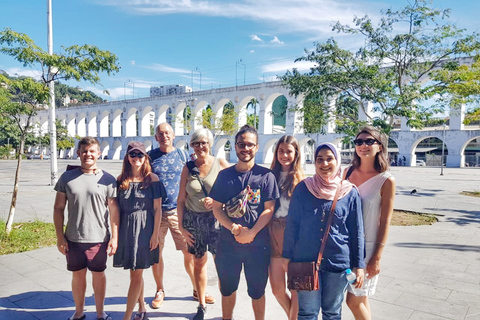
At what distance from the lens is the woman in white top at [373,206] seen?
2.34 metres

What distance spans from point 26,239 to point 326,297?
5075 millimetres

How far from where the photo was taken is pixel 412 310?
10.3ft

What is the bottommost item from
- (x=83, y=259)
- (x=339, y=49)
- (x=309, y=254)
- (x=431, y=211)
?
(x=431, y=211)

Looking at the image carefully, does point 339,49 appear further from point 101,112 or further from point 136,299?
point 101,112

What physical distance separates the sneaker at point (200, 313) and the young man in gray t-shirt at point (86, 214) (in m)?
0.88

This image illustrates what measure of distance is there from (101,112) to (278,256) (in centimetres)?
5326

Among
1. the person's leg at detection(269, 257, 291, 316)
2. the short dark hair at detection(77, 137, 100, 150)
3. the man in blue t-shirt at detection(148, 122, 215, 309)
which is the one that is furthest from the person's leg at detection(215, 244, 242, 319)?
the short dark hair at detection(77, 137, 100, 150)

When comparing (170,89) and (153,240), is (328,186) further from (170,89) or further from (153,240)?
(170,89)

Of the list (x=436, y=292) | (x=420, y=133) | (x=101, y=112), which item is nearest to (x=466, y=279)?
(x=436, y=292)

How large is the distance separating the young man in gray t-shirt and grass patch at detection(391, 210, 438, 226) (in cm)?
624

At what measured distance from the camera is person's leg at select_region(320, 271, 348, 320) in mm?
2158

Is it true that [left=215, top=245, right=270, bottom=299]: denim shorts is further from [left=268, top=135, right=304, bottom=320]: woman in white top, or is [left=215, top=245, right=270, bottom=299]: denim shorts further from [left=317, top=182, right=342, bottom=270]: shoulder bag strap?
[left=317, top=182, right=342, bottom=270]: shoulder bag strap

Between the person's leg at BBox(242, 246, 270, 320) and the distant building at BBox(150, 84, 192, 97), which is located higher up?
the distant building at BBox(150, 84, 192, 97)

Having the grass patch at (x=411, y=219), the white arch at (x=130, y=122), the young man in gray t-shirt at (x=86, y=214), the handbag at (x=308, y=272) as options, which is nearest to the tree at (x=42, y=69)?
the young man in gray t-shirt at (x=86, y=214)
